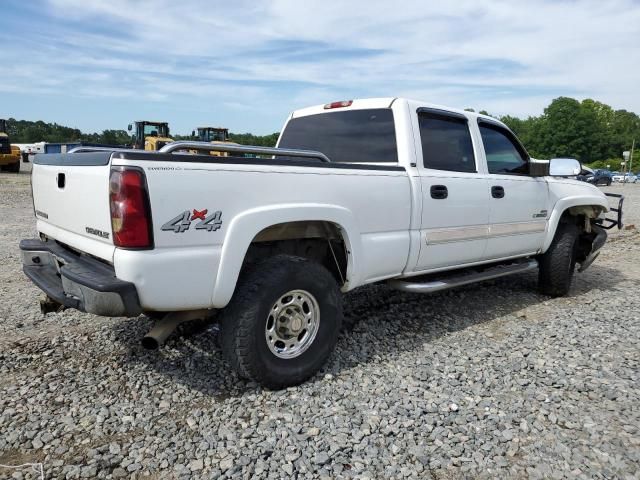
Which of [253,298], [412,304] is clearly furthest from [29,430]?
[412,304]

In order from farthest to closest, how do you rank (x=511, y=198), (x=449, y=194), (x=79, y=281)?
(x=511, y=198), (x=449, y=194), (x=79, y=281)

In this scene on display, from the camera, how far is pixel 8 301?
485 centimetres

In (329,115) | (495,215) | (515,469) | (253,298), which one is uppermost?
(329,115)

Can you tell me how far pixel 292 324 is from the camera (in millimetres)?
3273

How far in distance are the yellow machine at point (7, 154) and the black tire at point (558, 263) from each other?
2531 cm

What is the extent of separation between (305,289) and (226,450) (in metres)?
1.07

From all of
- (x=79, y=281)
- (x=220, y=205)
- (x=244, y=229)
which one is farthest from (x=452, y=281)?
(x=79, y=281)

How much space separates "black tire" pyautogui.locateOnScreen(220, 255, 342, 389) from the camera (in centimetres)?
300

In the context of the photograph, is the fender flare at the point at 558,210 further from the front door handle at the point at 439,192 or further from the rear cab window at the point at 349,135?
the rear cab window at the point at 349,135

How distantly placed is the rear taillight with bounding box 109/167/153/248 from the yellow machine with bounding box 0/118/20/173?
25.4 meters

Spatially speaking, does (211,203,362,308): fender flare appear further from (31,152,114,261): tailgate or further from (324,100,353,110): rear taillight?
(324,100,353,110): rear taillight

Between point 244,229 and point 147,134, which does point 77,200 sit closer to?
point 244,229

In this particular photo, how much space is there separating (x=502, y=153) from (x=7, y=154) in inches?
1021

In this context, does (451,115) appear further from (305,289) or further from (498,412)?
(498,412)
